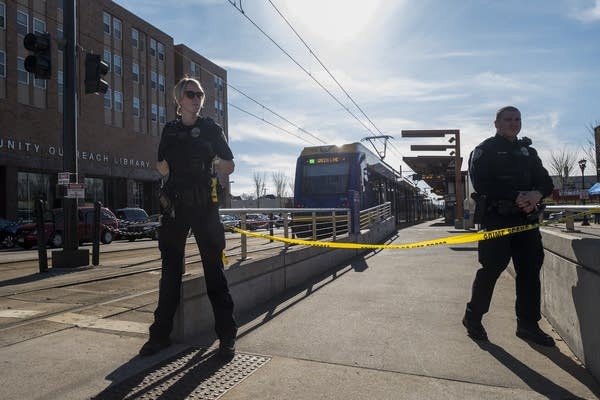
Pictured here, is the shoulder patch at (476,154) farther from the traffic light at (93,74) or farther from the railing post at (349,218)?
the traffic light at (93,74)

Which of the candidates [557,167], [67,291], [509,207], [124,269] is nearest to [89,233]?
[124,269]

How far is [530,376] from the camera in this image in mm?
3012

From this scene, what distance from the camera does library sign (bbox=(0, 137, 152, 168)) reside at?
84.5ft

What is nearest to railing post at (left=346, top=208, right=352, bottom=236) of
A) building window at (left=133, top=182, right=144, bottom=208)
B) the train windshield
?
the train windshield

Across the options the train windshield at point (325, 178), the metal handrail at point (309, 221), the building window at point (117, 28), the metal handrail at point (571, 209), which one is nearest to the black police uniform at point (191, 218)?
the metal handrail at point (309, 221)

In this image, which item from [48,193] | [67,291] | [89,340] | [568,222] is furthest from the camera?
[48,193]

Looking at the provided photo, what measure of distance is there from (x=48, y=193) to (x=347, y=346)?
3077cm

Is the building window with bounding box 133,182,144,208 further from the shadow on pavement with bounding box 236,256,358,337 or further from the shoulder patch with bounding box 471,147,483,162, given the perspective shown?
the shoulder patch with bounding box 471,147,483,162

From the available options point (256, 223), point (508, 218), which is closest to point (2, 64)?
point (256, 223)

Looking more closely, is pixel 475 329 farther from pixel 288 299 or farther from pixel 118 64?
pixel 118 64

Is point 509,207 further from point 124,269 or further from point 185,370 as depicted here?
point 124,269

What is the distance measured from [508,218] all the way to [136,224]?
20.8 m

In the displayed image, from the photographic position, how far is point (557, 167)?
45438 mm

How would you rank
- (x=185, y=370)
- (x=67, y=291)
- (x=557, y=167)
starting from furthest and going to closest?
(x=557, y=167) < (x=67, y=291) < (x=185, y=370)
